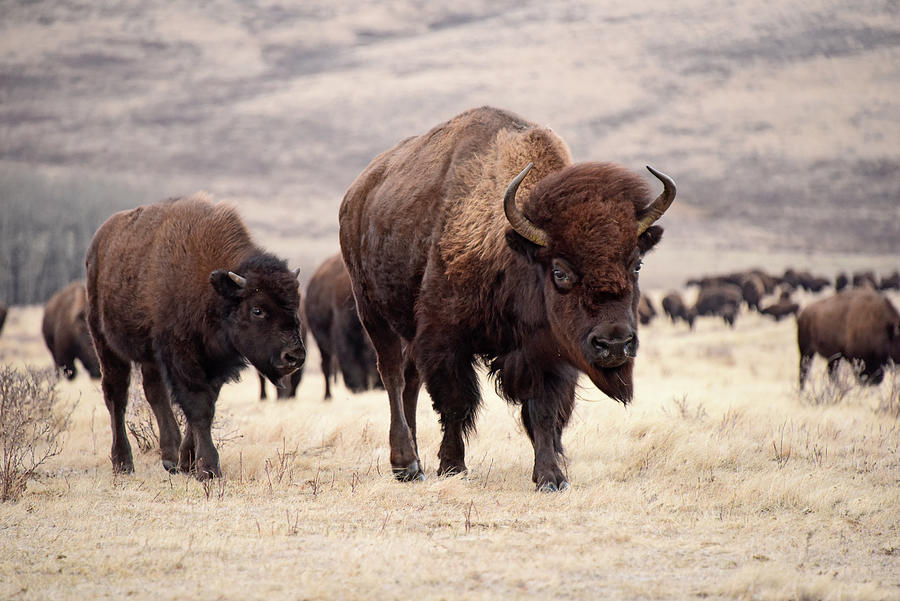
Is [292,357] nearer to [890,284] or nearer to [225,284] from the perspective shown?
[225,284]

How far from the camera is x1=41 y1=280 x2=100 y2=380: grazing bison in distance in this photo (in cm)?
2050

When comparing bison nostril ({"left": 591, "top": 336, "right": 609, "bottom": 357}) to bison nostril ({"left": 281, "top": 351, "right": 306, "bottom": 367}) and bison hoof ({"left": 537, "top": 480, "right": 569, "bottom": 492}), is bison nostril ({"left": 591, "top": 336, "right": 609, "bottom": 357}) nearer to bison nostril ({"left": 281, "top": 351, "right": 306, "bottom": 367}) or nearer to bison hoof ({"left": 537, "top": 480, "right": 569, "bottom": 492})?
bison hoof ({"left": 537, "top": 480, "right": 569, "bottom": 492})

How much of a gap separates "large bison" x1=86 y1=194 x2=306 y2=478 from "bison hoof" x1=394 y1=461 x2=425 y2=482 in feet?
3.81

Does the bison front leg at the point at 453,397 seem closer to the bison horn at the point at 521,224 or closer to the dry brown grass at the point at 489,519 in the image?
the dry brown grass at the point at 489,519

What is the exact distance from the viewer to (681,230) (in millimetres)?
105438

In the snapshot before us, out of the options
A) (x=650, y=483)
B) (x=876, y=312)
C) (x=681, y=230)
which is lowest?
(x=681, y=230)

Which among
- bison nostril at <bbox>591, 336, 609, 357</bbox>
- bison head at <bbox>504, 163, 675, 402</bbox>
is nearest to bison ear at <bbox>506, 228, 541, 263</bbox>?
bison head at <bbox>504, 163, 675, 402</bbox>

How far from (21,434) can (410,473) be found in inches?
127

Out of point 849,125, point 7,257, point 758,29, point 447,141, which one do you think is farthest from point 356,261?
point 758,29

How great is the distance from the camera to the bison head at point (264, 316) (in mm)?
7750

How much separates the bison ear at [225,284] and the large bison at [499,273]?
3.59 feet

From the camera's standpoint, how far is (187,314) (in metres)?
8.01

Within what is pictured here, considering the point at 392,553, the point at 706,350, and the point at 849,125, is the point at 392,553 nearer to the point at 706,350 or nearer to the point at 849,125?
the point at 706,350

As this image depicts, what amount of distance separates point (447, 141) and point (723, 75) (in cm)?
14645
